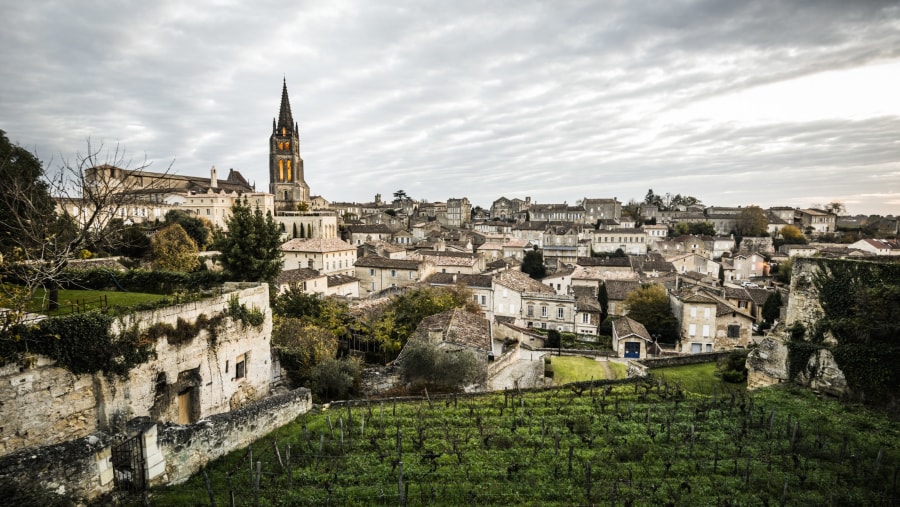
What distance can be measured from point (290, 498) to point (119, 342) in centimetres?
573

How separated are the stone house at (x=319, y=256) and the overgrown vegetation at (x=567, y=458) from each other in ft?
116

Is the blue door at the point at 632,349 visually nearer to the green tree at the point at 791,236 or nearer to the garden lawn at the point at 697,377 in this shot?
the garden lawn at the point at 697,377

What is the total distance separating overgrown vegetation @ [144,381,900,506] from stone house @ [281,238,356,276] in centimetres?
3550

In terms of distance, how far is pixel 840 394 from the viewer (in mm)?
14781

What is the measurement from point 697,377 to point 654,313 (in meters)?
15.8

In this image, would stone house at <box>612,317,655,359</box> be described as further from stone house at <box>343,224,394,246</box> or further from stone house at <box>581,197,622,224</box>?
stone house at <box>581,197,622,224</box>

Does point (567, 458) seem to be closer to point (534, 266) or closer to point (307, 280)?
point (307, 280)

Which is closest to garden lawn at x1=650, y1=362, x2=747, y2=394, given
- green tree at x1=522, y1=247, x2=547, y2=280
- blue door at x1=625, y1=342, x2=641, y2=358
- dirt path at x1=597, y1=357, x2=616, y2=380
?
dirt path at x1=597, y1=357, x2=616, y2=380

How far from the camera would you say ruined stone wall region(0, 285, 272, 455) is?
851 centimetres

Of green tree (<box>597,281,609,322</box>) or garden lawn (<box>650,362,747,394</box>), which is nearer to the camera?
garden lawn (<box>650,362,747,394</box>)

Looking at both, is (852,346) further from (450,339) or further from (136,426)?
(136,426)

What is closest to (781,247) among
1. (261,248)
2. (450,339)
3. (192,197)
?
(450,339)

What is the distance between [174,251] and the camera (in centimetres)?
3512

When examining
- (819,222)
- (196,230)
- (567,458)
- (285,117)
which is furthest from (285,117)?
(819,222)
